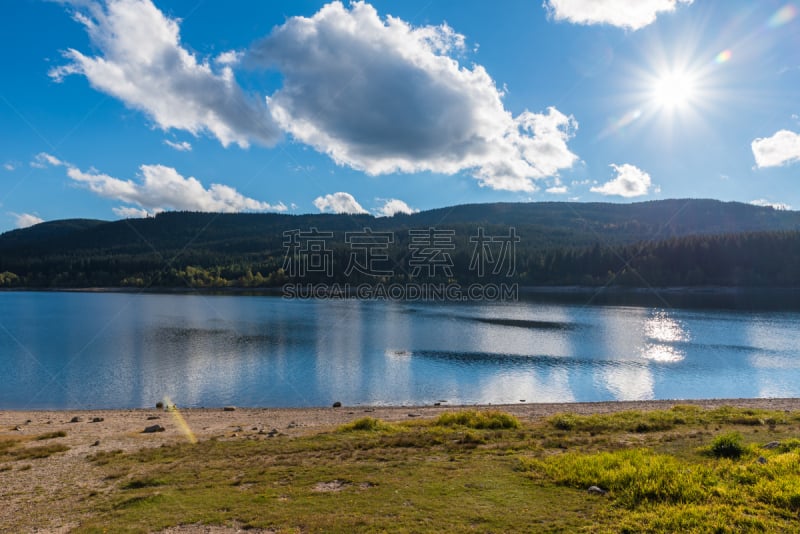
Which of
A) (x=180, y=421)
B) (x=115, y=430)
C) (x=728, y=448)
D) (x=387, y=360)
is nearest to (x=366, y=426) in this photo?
(x=180, y=421)

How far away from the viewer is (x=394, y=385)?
117 ft

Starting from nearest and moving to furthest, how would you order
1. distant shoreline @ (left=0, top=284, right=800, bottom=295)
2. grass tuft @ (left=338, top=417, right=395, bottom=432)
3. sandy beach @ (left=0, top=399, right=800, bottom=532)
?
sandy beach @ (left=0, top=399, right=800, bottom=532)
grass tuft @ (left=338, top=417, right=395, bottom=432)
distant shoreline @ (left=0, top=284, right=800, bottom=295)

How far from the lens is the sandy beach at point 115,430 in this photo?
11.3 meters

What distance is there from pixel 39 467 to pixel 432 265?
6779 inches

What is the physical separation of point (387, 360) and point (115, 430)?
26.7 meters

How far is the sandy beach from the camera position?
11.3 meters

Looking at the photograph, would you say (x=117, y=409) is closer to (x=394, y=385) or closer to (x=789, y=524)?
(x=394, y=385)

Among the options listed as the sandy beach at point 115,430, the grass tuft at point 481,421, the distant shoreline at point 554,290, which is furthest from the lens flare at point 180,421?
the distant shoreline at point 554,290

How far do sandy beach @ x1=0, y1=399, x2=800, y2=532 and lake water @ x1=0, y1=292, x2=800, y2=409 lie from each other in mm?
4251

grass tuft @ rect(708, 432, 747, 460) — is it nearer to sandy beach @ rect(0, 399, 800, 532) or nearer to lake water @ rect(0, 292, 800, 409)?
sandy beach @ rect(0, 399, 800, 532)

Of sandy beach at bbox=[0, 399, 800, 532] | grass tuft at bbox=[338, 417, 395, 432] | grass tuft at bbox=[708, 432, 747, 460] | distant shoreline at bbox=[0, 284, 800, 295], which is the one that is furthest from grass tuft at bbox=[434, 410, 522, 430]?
distant shoreline at bbox=[0, 284, 800, 295]

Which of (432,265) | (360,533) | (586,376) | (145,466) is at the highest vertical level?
(432,265)

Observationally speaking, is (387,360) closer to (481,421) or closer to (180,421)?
(180,421)

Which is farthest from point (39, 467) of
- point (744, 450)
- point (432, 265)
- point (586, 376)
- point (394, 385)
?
point (432, 265)
